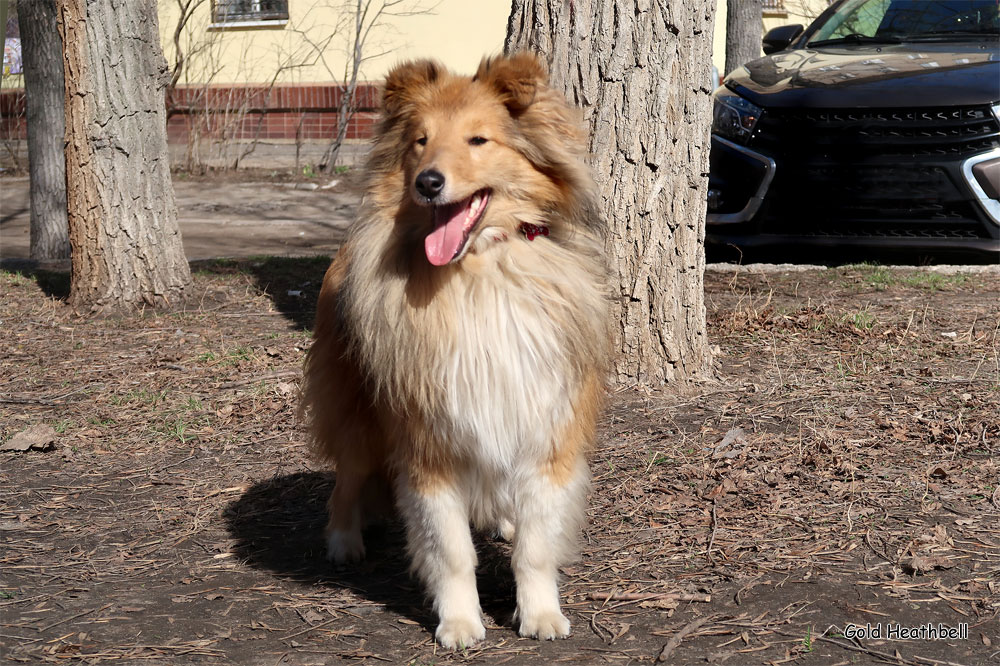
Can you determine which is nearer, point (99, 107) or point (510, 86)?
point (510, 86)

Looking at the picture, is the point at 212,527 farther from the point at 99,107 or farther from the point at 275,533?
the point at 99,107

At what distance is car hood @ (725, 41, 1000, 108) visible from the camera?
724 centimetres

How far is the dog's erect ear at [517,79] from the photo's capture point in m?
3.15

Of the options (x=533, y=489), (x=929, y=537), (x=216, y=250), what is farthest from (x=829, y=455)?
(x=216, y=250)

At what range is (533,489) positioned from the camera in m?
3.17

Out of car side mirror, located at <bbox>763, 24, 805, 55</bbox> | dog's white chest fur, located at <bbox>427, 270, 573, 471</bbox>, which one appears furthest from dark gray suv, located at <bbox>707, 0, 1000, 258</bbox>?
dog's white chest fur, located at <bbox>427, 270, 573, 471</bbox>

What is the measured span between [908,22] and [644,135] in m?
4.92

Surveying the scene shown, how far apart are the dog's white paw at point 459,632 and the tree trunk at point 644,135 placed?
2.24 m

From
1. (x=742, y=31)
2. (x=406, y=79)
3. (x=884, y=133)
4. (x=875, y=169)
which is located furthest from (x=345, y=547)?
(x=742, y=31)

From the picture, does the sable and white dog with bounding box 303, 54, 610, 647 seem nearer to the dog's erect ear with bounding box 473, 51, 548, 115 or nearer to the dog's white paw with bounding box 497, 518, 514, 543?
the dog's erect ear with bounding box 473, 51, 548, 115

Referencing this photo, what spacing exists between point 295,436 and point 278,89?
13.5m

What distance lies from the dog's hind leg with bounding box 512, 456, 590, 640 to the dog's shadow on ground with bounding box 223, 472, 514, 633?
0.58 ft

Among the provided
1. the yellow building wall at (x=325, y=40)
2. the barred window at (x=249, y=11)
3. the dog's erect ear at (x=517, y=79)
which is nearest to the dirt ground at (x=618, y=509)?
the dog's erect ear at (x=517, y=79)

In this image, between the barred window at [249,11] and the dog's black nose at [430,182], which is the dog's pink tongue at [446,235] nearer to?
the dog's black nose at [430,182]
